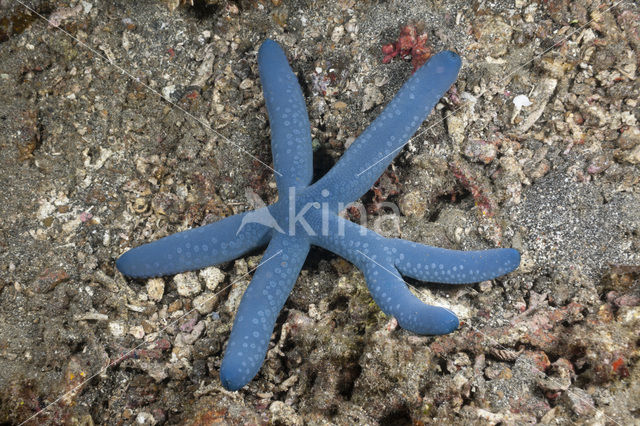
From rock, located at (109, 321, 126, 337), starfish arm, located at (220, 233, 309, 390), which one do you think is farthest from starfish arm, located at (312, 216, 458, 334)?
rock, located at (109, 321, 126, 337)

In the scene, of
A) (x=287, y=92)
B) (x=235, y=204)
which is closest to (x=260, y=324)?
(x=235, y=204)

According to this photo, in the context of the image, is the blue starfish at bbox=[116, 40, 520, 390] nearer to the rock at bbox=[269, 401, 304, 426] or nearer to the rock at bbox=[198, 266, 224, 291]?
the rock at bbox=[198, 266, 224, 291]

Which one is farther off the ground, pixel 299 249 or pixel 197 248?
pixel 299 249

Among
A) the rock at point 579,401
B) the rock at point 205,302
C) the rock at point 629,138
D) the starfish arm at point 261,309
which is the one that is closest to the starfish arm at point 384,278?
the starfish arm at point 261,309

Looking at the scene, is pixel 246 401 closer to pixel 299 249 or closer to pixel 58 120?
pixel 299 249

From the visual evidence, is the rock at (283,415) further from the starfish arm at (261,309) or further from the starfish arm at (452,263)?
the starfish arm at (452,263)

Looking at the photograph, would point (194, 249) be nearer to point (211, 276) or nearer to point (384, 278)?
point (211, 276)
